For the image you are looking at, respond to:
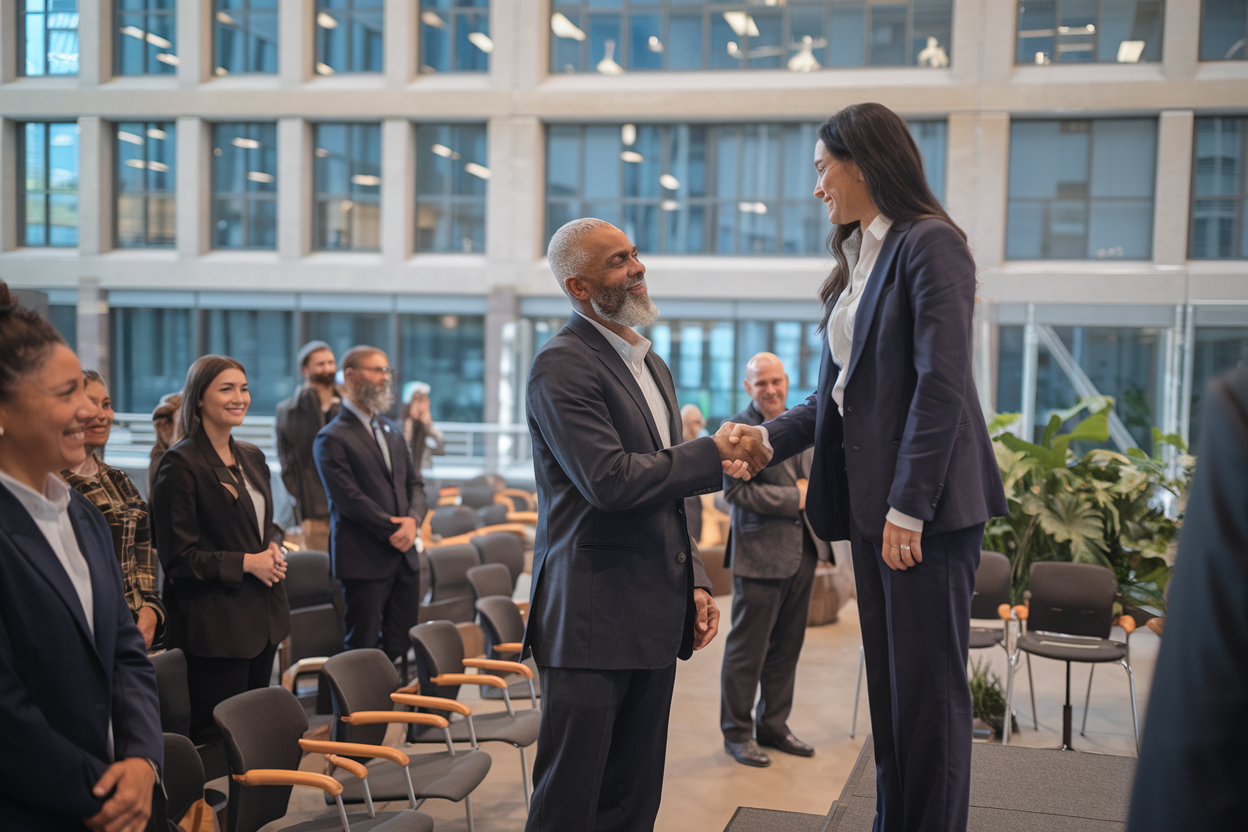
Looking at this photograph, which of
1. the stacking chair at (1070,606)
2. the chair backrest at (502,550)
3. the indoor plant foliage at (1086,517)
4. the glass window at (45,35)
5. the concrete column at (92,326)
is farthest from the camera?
the glass window at (45,35)

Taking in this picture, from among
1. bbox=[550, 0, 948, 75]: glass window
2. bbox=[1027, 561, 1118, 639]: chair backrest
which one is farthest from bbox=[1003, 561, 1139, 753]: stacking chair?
bbox=[550, 0, 948, 75]: glass window

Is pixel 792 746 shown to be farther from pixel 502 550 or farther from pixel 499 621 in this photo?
pixel 502 550

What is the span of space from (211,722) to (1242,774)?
4.06 m

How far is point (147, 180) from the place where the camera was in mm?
16500

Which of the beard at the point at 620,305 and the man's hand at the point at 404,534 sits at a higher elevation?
the beard at the point at 620,305

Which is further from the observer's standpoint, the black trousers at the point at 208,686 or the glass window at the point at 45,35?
→ the glass window at the point at 45,35

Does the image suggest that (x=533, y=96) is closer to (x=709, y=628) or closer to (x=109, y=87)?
(x=109, y=87)

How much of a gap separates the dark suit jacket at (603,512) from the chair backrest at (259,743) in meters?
1.19

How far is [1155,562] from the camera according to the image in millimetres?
7160

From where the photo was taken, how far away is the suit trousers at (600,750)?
2.38m

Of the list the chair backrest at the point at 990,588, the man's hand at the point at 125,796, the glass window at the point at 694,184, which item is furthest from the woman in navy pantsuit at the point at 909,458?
the glass window at the point at 694,184

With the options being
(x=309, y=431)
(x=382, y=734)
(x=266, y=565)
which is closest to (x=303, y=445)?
(x=309, y=431)

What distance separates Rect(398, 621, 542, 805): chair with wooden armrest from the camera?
3959mm

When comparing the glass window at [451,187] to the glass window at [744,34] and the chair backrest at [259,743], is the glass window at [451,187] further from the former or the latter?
the chair backrest at [259,743]
